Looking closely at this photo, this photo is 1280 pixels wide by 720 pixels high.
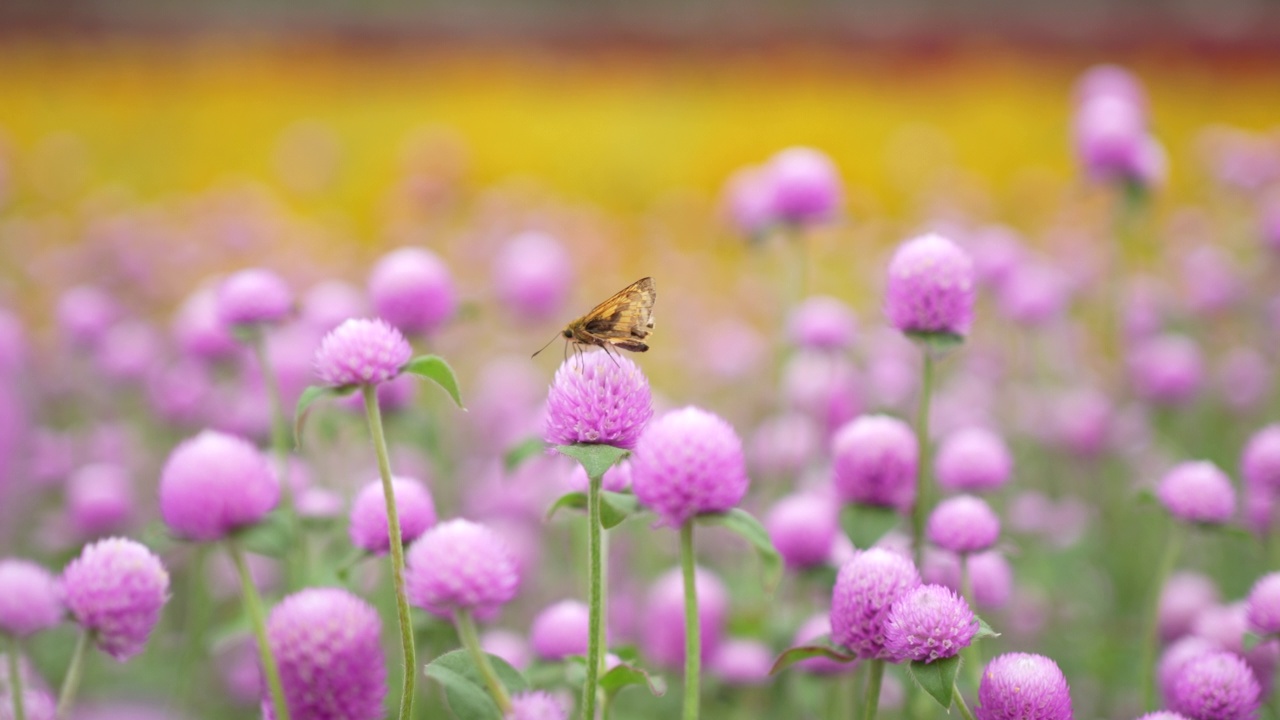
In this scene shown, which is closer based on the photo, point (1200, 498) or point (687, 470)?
point (687, 470)

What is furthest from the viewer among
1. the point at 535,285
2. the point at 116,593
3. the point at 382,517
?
the point at 535,285

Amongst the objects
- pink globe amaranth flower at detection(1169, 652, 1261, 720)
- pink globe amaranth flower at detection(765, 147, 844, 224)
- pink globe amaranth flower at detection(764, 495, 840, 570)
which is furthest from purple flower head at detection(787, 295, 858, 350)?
pink globe amaranth flower at detection(1169, 652, 1261, 720)

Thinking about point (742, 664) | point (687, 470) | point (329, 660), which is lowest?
point (742, 664)

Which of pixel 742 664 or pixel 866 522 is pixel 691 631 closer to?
pixel 866 522

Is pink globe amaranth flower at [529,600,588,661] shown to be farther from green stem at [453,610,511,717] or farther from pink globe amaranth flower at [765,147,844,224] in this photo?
pink globe amaranth flower at [765,147,844,224]

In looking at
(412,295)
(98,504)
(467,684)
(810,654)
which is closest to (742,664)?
(810,654)

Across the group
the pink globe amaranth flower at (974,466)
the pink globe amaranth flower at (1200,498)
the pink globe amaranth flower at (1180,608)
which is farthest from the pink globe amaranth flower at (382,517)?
the pink globe amaranth flower at (1180,608)

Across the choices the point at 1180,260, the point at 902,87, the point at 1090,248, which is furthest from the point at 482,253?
the point at 902,87
